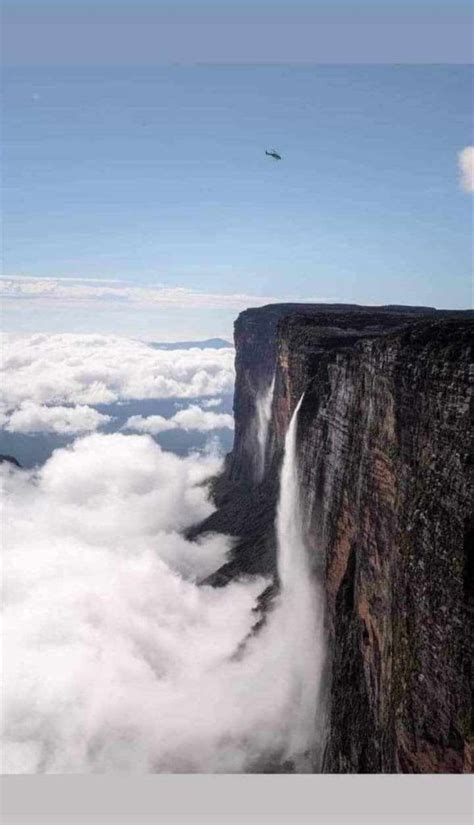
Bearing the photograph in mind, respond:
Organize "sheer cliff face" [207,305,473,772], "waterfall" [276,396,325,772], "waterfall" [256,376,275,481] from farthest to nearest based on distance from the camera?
"waterfall" [256,376,275,481]
"waterfall" [276,396,325,772]
"sheer cliff face" [207,305,473,772]

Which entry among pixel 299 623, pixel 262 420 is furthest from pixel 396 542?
pixel 262 420

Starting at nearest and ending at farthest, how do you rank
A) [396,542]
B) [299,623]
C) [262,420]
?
1. [396,542]
2. [299,623]
3. [262,420]

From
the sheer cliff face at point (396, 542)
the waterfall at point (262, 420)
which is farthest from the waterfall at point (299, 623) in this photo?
the waterfall at point (262, 420)

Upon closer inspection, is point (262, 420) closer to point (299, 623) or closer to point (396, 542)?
point (299, 623)

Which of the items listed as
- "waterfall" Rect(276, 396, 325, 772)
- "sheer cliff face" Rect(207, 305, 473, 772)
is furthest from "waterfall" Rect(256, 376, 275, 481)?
"sheer cliff face" Rect(207, 305, 473, 772)

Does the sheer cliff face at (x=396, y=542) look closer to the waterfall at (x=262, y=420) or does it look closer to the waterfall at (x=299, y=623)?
the waterfall at (x=299, y=623)

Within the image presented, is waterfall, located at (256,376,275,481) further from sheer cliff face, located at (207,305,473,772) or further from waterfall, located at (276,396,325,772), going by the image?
sheer cliff face, located at (207,305,473,772)
